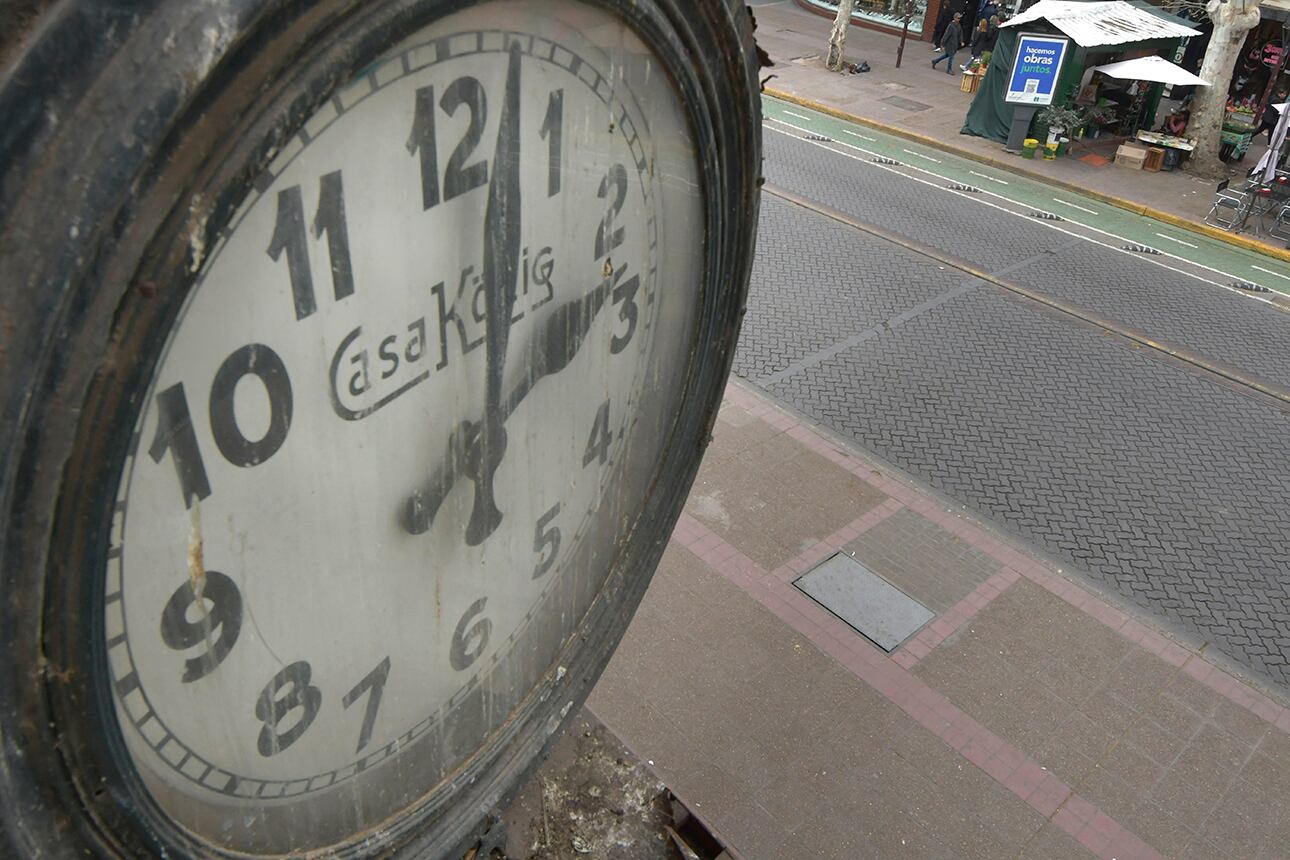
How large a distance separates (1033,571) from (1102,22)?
13.6m

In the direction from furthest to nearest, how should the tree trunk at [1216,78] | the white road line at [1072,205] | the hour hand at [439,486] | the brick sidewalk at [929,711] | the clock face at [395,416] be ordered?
the tree trunk at [1216,78], the white road line at [1072,205], the brick sidewalk at [929,711], the hour hand at [439,486], the clock face at [395,416]

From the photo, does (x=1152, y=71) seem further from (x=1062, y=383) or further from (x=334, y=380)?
(x=334, y=380)

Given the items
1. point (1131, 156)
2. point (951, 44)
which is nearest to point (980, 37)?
point (951, 44)

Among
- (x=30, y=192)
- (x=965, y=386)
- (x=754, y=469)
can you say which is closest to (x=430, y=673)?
(x=30, y=192)

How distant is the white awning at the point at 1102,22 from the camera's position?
659 inches

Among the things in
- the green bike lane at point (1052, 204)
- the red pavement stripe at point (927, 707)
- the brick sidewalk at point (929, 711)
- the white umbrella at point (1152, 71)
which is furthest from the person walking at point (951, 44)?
the red pavement stripe at point (927, 707)

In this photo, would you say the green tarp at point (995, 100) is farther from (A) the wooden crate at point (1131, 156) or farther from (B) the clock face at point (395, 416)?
(B) the clock face at point (395, 416)

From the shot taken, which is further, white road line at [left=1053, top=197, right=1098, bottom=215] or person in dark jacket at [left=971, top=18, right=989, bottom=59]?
person in dark jacket at [left=971, top=18, right=989, bottom=59]

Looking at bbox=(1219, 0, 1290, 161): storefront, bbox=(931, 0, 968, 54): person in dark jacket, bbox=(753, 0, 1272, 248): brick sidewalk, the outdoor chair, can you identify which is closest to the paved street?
the outdoor chair

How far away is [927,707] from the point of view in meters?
6.36

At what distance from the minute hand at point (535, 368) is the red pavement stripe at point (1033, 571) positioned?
5.91m

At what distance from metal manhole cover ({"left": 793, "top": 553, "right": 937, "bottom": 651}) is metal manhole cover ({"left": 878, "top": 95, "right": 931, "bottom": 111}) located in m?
14.4

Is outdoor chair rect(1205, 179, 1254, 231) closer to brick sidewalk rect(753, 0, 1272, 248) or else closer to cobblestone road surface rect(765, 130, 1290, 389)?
brick sidewalk rect(753, 0, 1272, 248)

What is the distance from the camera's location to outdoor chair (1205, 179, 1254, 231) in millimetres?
14773
